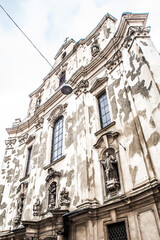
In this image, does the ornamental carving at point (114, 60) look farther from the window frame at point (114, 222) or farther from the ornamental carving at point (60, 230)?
the ornamental carving at point (60, 230)

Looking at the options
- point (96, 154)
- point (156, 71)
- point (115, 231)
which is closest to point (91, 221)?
point (115, 231)

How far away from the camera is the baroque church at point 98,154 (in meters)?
6.17

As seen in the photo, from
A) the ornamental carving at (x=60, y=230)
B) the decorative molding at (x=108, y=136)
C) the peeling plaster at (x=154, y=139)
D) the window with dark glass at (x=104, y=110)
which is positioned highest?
the window with dark glass at (x=104, y=110)

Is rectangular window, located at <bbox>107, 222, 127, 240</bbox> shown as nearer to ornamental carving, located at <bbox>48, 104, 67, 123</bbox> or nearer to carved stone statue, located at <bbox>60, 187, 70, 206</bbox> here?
carved stone statue, located at <bbox>60, 187, 70, 206</bbox>

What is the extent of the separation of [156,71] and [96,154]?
4.06 metres

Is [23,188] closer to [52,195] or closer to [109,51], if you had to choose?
[52,195]

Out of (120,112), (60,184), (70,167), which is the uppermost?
(120,112)

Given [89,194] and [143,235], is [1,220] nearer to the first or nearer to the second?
[89,194]

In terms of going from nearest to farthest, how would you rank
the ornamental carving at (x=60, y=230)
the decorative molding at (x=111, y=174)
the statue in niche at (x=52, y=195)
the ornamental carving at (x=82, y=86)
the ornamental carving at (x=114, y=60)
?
1. the decorative molding at (x=111, y=174)
2. the ornamental carving at (x=60, y=230)
3. the statue in niche at (x=52, y=195)
4. the ornamental carving at (x=114, y=60)
5. the ornamental carving at (x=82, y=86)

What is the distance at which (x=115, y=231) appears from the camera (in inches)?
251

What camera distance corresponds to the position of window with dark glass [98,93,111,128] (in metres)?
9.28

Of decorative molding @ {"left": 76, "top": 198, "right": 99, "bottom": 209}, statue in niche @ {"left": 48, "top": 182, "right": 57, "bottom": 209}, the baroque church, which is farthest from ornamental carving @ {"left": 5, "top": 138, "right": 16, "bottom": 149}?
decorative molding @ {"left": 76, "top": 198, "right": 99, "bottom": 209}

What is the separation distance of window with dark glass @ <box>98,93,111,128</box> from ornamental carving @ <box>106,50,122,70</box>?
4.93 feet

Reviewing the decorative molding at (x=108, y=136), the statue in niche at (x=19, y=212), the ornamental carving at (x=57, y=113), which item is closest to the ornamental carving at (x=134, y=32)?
the decorative molding at (x=108, y=136)
